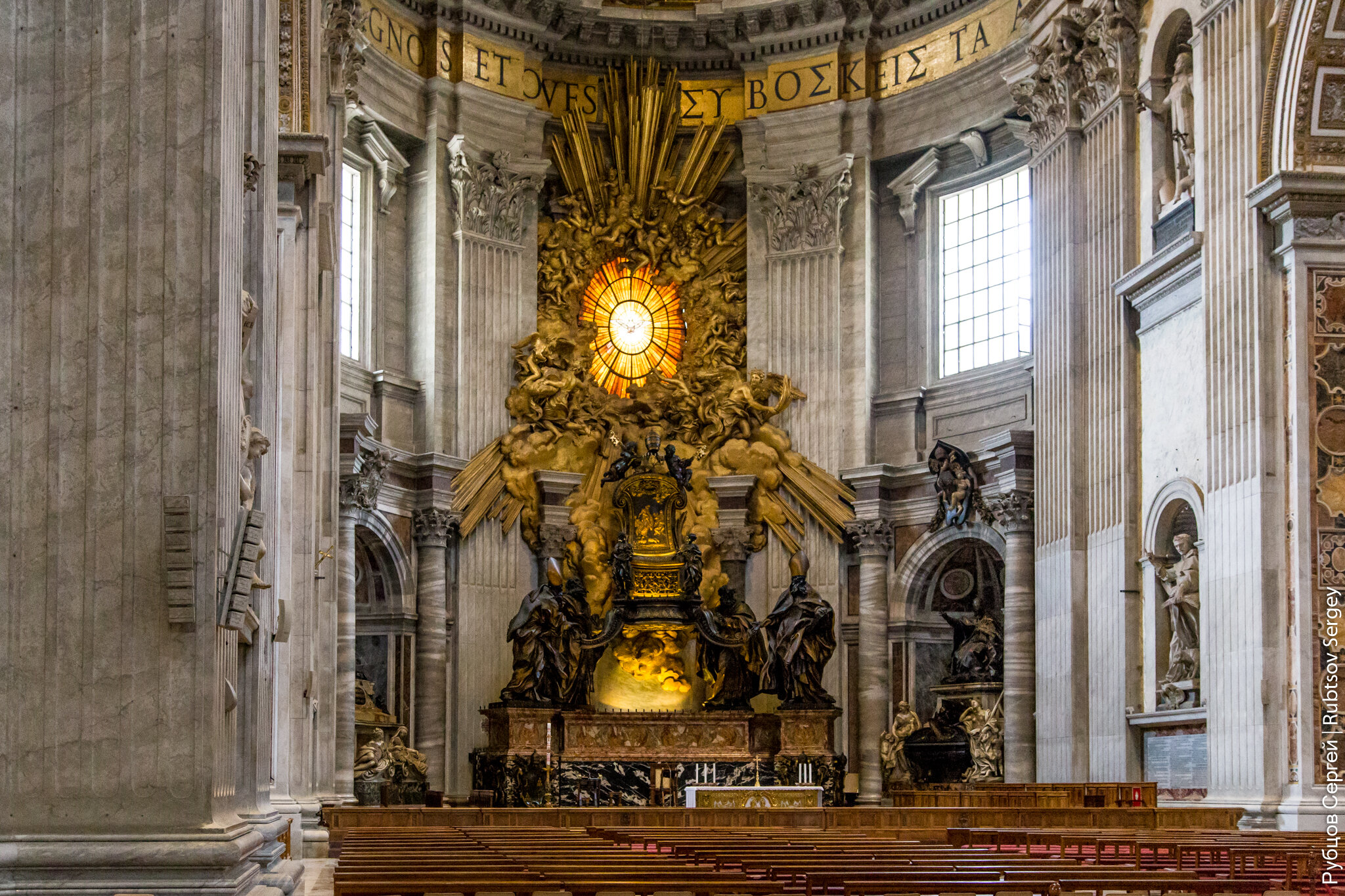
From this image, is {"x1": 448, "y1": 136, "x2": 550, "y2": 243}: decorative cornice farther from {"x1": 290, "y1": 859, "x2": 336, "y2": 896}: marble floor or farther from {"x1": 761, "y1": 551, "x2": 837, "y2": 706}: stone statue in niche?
{"x1": 290, "y1": 859, "x2": 336, "y2": 896}: marble floor

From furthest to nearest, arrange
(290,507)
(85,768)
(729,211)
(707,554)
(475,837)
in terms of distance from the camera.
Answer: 1. (729,211)
2. (707,554)
3. (290,507)
4. (475,837)
5. (85,768)

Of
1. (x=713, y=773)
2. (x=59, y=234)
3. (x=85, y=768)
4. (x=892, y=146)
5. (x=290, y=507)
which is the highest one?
(x=892, y=146)

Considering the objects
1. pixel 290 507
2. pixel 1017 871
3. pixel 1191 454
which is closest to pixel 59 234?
pixel 1017 871

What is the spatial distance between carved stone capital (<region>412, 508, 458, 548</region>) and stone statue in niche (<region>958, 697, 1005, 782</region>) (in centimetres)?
747

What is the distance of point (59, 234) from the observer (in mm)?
7773

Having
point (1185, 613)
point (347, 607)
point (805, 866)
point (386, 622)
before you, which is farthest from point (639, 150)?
point (805, 866)

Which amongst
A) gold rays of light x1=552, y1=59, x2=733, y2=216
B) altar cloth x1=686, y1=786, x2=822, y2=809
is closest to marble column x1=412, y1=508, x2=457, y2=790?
altar cloth x1=686, y1=786, x2=822, y2=809

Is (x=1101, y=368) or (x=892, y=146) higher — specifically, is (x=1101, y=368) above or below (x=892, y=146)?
below

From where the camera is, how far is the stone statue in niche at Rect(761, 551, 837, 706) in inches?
918

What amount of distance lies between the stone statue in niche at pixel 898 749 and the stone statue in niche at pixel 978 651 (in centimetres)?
73

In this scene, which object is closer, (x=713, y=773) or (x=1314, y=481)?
(x=1314, y=481)

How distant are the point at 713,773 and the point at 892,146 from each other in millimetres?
9423

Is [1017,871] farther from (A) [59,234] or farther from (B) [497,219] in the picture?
(B) [497,219]

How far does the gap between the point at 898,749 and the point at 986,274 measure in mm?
6743
